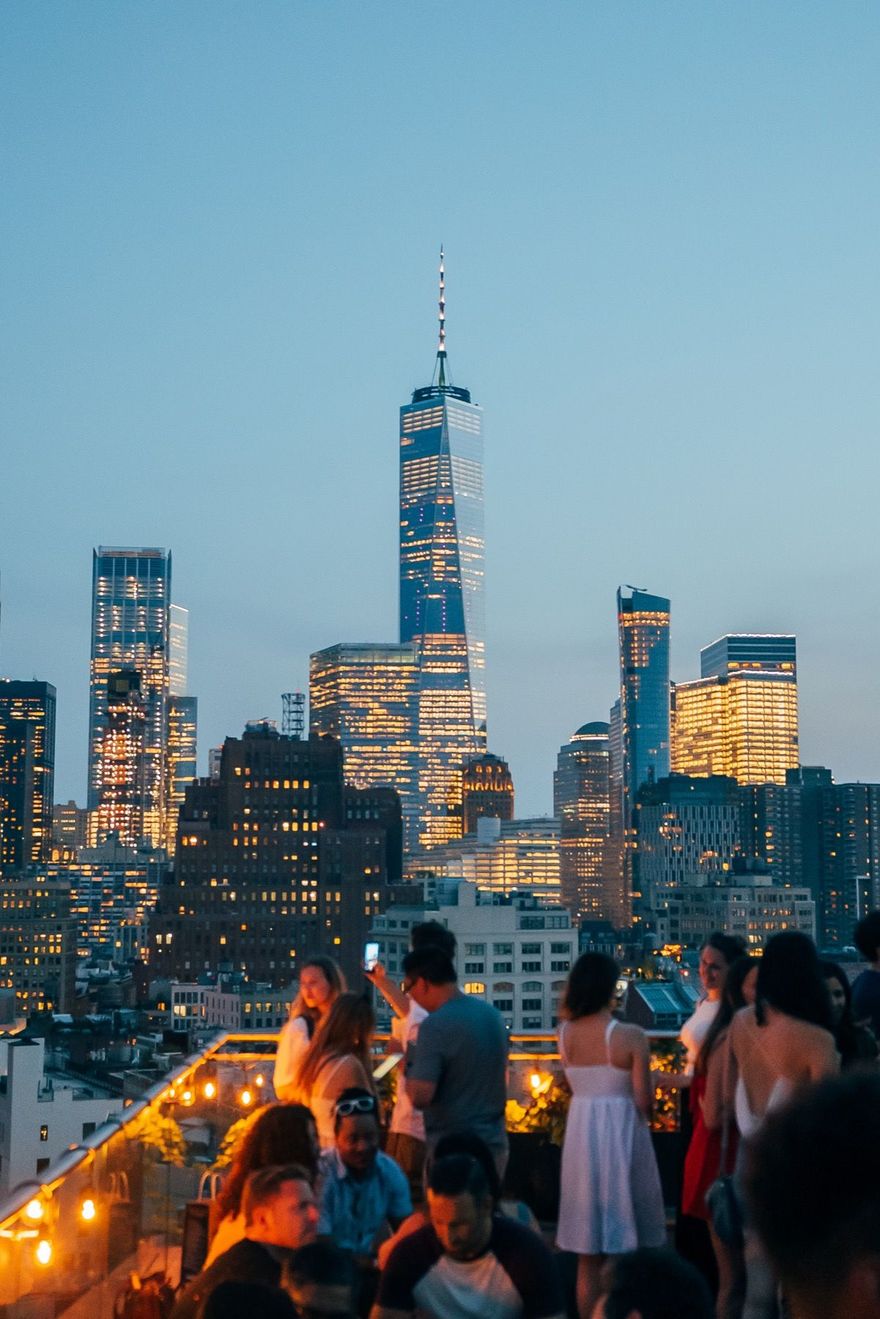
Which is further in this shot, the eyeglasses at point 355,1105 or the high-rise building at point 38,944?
the high-rise building at point 38,944

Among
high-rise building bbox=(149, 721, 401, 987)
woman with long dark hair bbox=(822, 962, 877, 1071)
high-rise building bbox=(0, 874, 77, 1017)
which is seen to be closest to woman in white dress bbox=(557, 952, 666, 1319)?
woman with long dark hair bbox=(822, 962, 877, 1071)

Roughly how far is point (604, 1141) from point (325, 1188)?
1.12 m

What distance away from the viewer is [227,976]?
339 feet

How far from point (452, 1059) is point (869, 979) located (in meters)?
2.07

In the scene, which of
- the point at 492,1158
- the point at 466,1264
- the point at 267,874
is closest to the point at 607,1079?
the point at 492,1158

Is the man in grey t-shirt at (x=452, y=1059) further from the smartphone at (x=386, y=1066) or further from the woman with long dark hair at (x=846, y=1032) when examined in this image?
the smartphone at (x=386, y=1066)

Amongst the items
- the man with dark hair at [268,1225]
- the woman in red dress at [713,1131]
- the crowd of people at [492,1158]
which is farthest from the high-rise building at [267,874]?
the man with dark hair at [268,1225]

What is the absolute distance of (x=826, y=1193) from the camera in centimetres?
172

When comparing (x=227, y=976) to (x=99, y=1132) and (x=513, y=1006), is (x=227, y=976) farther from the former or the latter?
(x=99, y=1132)

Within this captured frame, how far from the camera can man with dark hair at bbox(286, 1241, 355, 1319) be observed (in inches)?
150

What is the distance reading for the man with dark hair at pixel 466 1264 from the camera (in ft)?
13.9

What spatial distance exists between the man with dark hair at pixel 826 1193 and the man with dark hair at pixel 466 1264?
2.59 m

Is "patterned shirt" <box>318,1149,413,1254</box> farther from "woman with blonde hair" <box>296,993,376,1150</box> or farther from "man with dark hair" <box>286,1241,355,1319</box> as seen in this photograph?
"man with dark hair" <box>286,1241,355,1319</box>

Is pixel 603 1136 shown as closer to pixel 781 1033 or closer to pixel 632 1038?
pixel 632 1038
